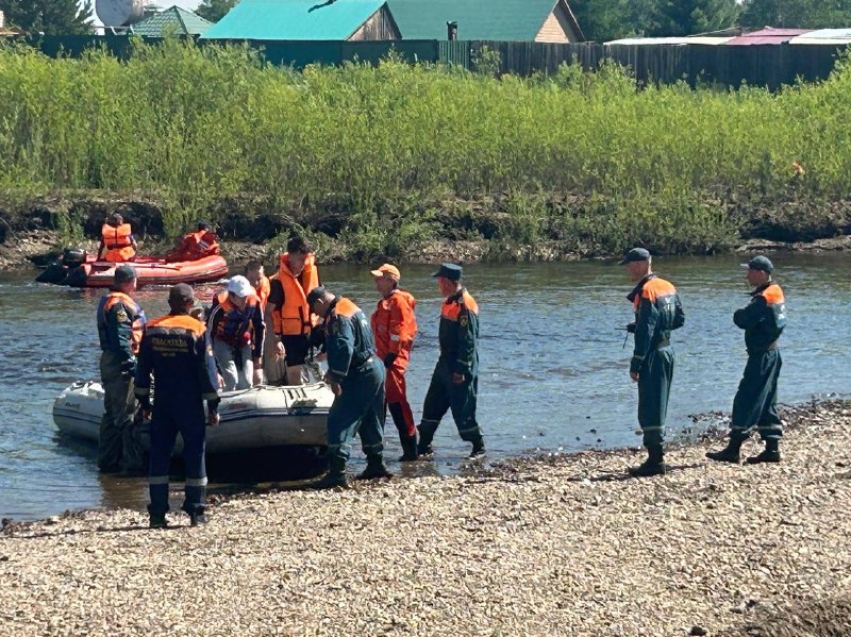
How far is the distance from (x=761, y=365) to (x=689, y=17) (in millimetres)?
66204

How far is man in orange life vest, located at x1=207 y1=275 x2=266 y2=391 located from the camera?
41.8ft

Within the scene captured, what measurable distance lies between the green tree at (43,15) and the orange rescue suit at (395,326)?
57427 mm

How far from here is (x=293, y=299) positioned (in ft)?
43.2

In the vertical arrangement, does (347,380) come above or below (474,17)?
below

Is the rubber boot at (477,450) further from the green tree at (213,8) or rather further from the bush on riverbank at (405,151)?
the green tree at (213,8)

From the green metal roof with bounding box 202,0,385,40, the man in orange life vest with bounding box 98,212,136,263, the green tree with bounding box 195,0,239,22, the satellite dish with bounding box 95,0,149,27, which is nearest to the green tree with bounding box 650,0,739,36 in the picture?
the green metal roof with bounding box 202,0,385,40

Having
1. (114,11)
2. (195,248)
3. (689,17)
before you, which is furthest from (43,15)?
(195,248)

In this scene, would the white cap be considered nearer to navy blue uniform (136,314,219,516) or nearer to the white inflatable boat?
the white inflatable boat

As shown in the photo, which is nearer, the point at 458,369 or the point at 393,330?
the point at 393,330

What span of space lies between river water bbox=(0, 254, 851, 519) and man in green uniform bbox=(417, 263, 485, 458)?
0.46 metres

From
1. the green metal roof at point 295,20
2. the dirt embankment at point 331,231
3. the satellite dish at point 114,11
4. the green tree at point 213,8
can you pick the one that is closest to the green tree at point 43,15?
the satellite dish at point 114,11

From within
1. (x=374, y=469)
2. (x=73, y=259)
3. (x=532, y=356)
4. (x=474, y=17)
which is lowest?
(x=532, y=356)

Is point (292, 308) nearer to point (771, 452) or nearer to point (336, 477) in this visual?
point (336, 477)

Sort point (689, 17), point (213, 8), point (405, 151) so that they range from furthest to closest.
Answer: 1. point (213, 8)
2. point (689, 17)
3. point (405, 151)
